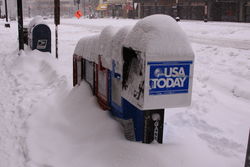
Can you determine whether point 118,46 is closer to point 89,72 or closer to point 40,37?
point 89,72

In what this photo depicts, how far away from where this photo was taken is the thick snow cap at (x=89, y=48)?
19.1ft

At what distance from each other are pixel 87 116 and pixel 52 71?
4841 mm

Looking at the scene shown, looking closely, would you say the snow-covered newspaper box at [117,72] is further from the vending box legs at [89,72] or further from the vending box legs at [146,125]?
the vending box legs at [89,72]

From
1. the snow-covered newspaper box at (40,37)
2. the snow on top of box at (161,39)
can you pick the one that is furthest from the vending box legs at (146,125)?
the snow-covered newspaper box at (40,37)

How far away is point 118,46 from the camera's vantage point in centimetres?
466

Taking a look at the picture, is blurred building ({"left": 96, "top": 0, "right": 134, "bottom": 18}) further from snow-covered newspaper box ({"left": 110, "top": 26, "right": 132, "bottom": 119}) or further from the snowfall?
snow-covered newspaper box ({"left": 110, "top": 26, "right": 132, "bottom": 119})

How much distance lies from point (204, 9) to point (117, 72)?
128ft

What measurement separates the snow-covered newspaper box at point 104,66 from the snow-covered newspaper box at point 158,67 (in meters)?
0.91

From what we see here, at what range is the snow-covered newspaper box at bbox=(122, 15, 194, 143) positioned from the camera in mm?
3801

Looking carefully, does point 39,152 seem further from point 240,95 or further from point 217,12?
point 217,12

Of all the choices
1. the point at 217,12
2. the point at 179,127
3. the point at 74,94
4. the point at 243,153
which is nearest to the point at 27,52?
the point at 74,94

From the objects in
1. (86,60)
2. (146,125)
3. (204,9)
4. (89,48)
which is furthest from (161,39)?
(204,9)

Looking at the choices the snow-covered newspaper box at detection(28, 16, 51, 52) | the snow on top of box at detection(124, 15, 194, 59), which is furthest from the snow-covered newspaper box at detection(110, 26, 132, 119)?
the snow-covered newspaper box at detection(28, 16, 51, 52)

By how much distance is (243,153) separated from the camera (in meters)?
4.84
